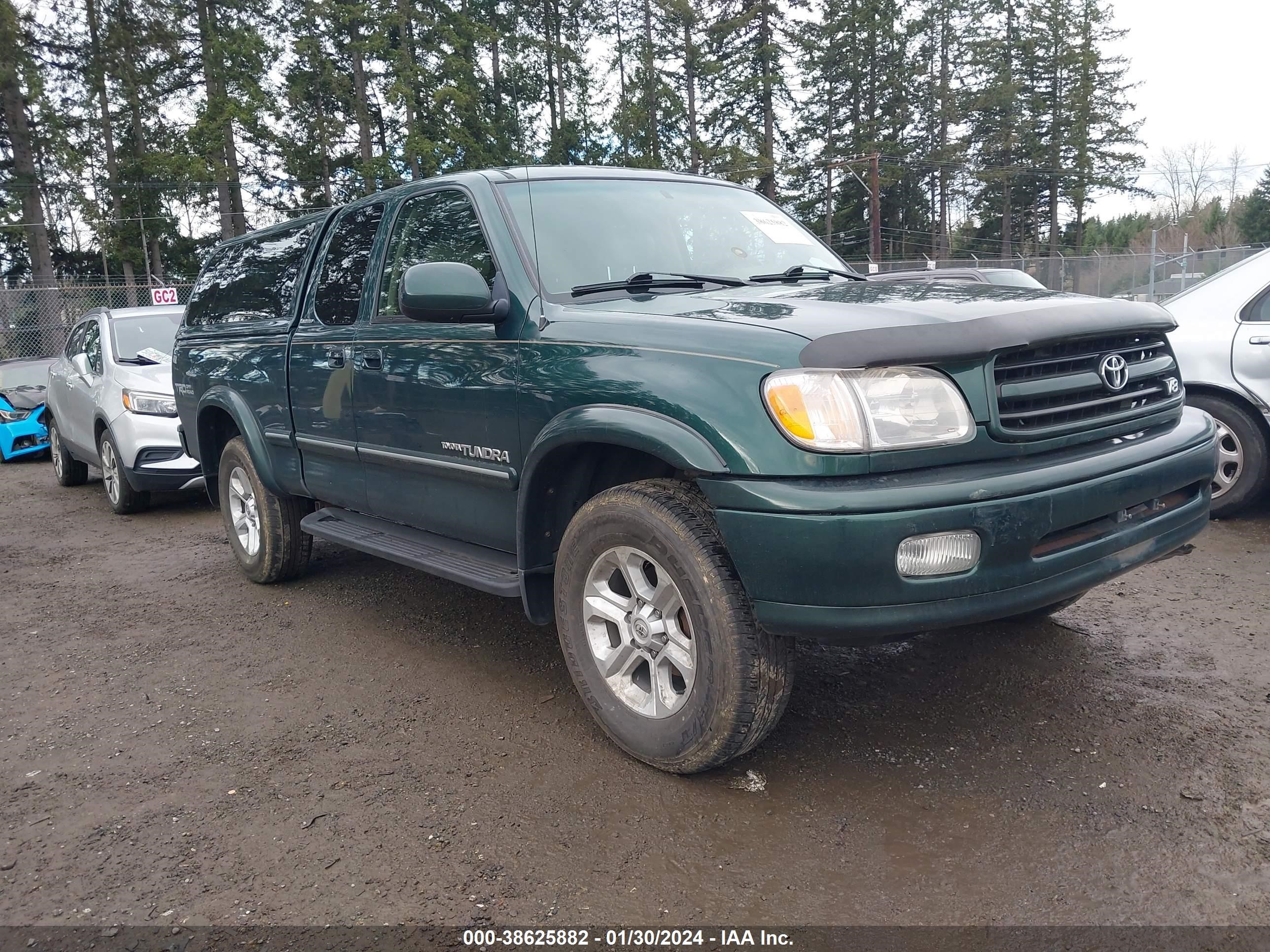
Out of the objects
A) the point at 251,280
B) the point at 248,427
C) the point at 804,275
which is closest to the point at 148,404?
the point at 251,280

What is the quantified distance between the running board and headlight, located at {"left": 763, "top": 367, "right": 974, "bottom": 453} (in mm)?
1337

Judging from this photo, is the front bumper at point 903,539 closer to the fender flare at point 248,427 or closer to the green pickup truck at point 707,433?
the green pickup truck at point 707,433

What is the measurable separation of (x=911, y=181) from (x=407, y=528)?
50.5 meters

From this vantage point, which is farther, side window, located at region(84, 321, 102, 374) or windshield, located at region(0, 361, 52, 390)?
windshield, located at region(0, 361, 52, 390)

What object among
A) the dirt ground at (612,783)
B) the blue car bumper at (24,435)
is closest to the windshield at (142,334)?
the dirt ground at (612,783)

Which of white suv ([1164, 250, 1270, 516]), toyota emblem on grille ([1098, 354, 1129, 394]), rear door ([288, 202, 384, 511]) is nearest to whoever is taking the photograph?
toyota emblem on grille ([1098, 354, 1129, 394])

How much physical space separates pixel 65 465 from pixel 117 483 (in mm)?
2395

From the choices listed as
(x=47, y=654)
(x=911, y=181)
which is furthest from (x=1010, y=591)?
(x=911, y=181)

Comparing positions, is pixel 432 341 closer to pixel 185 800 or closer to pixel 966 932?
pixel 185 800

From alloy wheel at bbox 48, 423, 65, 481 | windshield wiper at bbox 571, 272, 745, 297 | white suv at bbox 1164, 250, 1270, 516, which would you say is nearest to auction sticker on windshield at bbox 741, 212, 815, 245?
windshield wiper at bbox 571, 272, 745, 297

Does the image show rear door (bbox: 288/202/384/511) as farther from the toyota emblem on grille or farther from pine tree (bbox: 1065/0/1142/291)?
pine tree (bbox: 1065/0/1142/291)

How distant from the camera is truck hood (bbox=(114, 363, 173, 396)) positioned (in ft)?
26.2

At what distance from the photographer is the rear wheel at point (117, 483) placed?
314 inches

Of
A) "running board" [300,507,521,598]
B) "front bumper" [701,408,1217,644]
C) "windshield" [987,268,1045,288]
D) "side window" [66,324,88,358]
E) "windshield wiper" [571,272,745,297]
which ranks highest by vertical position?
"windshield wiper" [571,272,745,297]
